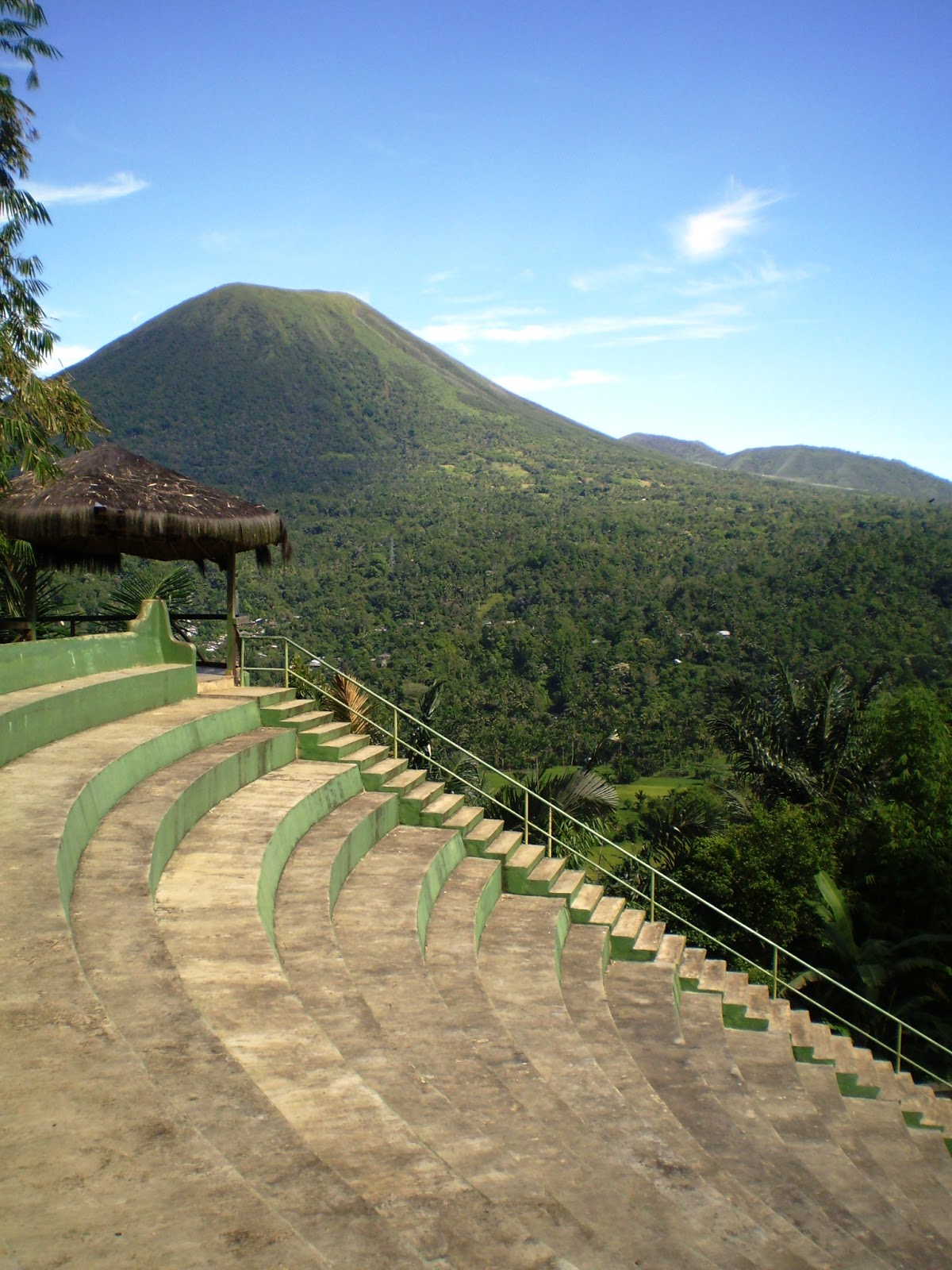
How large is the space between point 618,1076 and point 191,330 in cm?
15071

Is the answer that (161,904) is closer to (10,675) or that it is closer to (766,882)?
(10,675)

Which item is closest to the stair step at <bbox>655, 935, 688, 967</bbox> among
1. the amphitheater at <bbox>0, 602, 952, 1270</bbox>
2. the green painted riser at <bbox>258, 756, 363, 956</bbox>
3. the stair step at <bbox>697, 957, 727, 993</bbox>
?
the amphitheater at <bbox>0, 602, 952, 1270</bbox>

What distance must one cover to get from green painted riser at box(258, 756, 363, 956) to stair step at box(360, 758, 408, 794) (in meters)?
0.08

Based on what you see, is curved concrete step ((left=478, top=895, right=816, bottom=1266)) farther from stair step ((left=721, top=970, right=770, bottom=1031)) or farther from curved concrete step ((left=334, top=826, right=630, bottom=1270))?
stair step ((left=721, top=970, right=770, bottom=1031))

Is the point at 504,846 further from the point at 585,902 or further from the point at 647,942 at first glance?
the point at 647,942

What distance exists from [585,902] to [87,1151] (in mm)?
8106

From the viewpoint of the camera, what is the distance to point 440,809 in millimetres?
10969

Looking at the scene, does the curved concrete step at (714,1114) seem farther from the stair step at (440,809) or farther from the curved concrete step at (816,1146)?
the stair step at (440,809)

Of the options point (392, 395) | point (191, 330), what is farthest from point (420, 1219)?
point (191, 330)

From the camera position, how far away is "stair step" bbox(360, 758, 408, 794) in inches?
427

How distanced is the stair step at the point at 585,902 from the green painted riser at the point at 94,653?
4.54 metres

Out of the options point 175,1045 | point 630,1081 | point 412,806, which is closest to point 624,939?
point 412,806

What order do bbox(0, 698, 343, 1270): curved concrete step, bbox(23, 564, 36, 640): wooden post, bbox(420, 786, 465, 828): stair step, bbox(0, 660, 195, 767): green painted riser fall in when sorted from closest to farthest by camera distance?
bbox(0, 698, 343, 1270): curved concrete step → bbox(0, 660, 195, 767): green painted riser → bbox(420, 786, 465, 828): stair step → bbox(23, 564, 36, 640): wooden post

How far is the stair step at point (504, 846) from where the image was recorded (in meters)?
10.7
